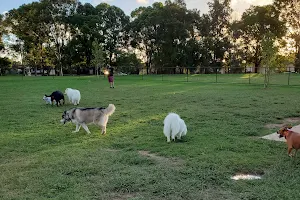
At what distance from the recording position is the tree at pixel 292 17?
47312 mm

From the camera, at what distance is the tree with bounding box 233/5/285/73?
163 feet

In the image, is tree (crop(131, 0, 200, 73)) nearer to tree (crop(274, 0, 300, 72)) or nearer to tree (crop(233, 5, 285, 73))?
tree (crop(233, 5, 285, 73))

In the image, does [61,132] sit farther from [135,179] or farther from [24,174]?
[135,179]

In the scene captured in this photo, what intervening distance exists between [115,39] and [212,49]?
19.1m

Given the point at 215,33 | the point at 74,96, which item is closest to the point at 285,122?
the point at 74,96

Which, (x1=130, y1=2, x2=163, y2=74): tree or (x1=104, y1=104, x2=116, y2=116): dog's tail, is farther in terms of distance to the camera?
(x1=130, y1=2, x2=163, y2=74): tree

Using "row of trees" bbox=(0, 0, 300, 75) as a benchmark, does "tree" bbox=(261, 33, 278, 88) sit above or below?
below

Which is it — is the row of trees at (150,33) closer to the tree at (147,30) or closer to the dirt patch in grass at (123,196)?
the tree at (147,30)

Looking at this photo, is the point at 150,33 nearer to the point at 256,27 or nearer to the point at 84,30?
the point at 84,30

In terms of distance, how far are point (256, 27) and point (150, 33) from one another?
19.1m

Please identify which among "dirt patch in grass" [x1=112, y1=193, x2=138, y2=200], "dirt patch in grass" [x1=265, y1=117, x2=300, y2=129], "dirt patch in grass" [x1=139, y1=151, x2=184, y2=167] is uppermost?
"dirt patch in grass" [x1=265, y1=117, x2=300, y2=129]

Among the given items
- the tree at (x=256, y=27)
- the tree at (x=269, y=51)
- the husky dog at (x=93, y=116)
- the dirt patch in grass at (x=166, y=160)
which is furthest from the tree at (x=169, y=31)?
the dirt patch in grass at (x=166, y=160)

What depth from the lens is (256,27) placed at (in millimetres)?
51656

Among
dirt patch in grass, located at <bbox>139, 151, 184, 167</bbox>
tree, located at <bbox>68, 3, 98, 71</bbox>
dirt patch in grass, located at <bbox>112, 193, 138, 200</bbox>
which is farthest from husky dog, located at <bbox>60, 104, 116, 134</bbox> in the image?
tree, located at <bbox>68, 3, 98, 71</bbox>
